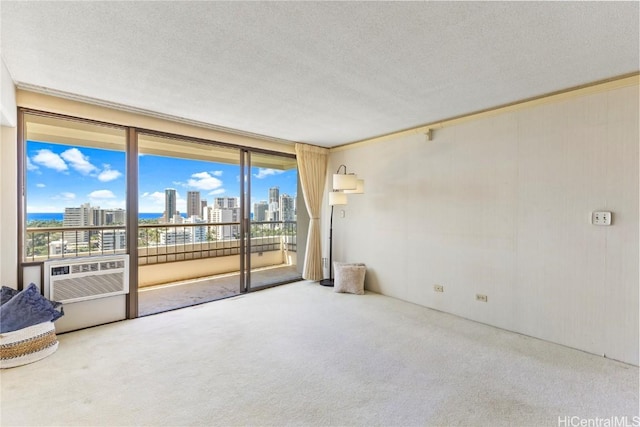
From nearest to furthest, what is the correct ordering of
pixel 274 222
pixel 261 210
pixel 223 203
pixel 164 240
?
pixel 164 240 < pixel 261 210 < pixel 274 222 < pixel 223 203

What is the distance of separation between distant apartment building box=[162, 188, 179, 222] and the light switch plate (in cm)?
→ 625

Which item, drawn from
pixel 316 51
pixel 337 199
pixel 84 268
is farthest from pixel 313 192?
pixel 84 268

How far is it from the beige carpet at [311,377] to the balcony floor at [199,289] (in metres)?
0.67

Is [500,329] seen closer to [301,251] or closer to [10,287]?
[301,251]

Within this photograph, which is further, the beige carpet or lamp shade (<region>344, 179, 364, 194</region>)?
lamp shade (<region>344, 179, 364, 194</region>)

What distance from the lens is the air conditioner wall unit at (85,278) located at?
2891 millimetres

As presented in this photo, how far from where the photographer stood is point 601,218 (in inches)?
99.2

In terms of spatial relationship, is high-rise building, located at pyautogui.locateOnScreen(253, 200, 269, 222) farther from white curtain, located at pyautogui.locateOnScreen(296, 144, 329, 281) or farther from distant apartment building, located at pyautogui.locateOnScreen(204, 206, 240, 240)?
white curtain, located at pyautogui.locateOnScreen(296, 144, 329, 281)

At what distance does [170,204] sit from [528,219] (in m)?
5.92

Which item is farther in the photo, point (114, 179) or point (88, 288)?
point (114, 179)

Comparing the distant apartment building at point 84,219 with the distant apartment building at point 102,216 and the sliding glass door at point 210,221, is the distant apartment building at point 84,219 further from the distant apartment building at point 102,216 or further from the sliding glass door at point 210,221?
the sliding glass door at point 210,221

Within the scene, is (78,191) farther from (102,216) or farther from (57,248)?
(57,248)

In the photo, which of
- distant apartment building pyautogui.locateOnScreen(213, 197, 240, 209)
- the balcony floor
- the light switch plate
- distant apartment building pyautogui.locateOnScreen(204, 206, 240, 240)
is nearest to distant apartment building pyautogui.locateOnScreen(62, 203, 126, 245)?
the balcony floor

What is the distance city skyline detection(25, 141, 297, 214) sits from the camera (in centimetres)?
340
